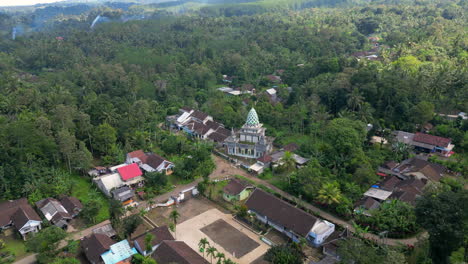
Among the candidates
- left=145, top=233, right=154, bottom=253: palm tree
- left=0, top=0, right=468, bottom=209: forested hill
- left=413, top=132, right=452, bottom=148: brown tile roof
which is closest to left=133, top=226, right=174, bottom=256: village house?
left=145, top=233, right=154, bottom=253: palm tree

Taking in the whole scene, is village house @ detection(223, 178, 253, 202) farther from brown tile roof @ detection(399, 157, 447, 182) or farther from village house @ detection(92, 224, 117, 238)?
brown tile roof @ detection(399, 157, 447, 182)

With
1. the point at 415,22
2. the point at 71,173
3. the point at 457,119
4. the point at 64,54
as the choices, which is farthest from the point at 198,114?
the point at 415,22

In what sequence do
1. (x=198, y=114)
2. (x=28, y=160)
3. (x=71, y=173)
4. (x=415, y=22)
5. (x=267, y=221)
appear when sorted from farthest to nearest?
(x=415, y=22), (x=198, y=114), (x=71, y=173), (x=28, y=160), (x=267, y=221)

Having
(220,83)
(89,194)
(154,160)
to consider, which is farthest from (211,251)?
(220,83)

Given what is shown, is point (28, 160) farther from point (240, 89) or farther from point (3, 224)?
point (240, 89)

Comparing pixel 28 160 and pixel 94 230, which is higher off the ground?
pixel 28 160

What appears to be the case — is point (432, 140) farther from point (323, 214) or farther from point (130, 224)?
point (130, 224)

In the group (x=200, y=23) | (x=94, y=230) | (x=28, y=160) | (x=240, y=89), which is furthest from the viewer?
(x=200, y=23)

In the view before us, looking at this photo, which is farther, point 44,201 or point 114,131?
point 114,131

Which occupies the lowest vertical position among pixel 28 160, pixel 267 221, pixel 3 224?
pixel 267 221
